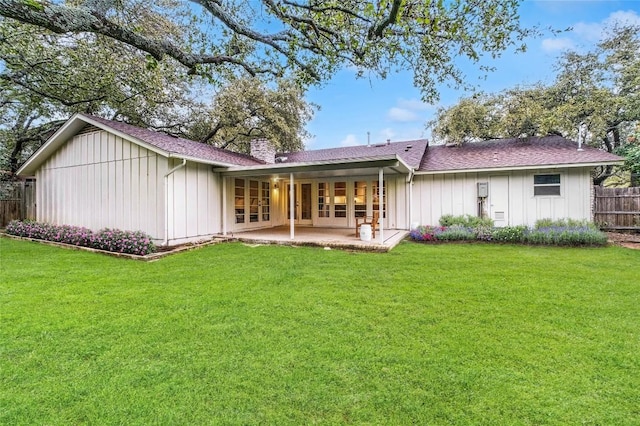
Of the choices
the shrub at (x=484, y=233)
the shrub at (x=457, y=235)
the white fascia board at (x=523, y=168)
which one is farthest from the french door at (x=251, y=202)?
the shrub at (x=484, y=233)

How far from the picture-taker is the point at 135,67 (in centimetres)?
1024

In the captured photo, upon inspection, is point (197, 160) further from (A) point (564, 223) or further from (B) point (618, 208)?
(B) point (618, 208)

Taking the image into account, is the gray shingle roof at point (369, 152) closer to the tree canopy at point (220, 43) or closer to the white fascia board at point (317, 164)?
the white fascia board at point (317, 164)

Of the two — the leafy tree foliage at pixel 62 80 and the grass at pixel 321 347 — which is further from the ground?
the leafy tree foliage at pixel 62 80

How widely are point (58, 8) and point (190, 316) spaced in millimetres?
3760

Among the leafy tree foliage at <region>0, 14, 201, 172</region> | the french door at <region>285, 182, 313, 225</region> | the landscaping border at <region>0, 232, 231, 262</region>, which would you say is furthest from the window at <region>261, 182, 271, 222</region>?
the leafy tree foliage at <region>0, 14, 201, 172</region>

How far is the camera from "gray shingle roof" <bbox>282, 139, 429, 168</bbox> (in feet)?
41.2

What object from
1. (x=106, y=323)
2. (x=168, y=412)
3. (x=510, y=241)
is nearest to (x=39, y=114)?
(x=106, y=323)

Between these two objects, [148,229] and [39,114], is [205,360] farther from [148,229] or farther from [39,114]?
[39,114]

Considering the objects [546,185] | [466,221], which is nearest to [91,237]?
[466,221]

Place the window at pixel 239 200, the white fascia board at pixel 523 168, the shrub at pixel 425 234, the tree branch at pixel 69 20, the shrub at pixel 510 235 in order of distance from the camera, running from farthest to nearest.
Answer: the window at pixel 239 200
the shrub at pixel 425 234
the white fascia board at pixel 523 168
the shrub at pixel 510 235
the tree branch at pixel 69 20

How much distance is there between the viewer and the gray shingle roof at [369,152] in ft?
41.2

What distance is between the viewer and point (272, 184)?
12.6m

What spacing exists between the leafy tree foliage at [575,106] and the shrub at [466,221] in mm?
4045
